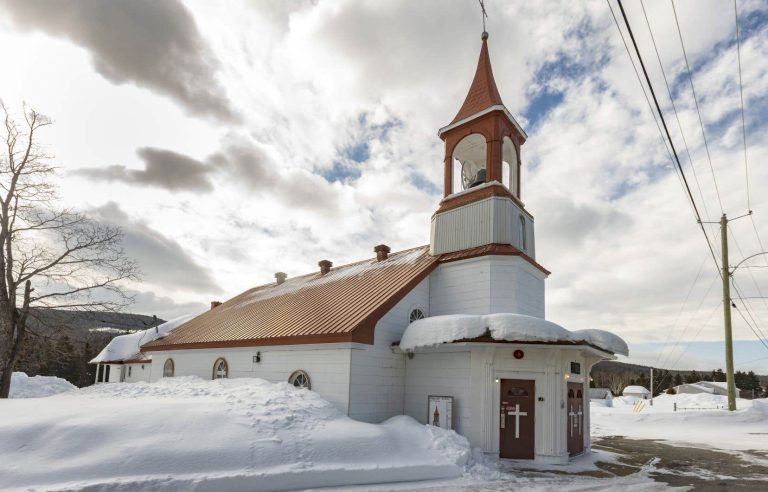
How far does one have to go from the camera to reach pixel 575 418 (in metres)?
14.6

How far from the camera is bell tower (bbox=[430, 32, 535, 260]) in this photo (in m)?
17.0

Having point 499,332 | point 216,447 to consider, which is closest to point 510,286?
point 499,332

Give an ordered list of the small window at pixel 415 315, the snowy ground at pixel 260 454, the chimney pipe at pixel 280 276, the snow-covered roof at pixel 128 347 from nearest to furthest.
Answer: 1. the snowy ground at pixel 260 454
2. the small window at pixel 415 315
3. the chimney pipe at pixel 280 276
4. the snow-covered roof at pixel 128 347

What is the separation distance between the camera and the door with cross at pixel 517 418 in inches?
526

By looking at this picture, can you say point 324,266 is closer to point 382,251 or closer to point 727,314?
point 382,251

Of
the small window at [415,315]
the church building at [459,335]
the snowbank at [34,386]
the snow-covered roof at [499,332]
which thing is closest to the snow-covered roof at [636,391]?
the church building at [459,335]

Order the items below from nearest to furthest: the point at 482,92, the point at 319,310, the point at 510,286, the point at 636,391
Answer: the point at 510,286
the point at 319,310
the point at 482,92
the point at 636,391

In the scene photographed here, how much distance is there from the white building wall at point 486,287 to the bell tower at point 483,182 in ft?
2.10

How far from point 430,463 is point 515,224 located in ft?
30.4

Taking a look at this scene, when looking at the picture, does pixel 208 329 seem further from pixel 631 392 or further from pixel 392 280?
pixel 631 392

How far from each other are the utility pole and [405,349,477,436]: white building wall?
17921 millimetres

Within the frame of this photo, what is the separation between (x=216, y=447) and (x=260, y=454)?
0.86 meters

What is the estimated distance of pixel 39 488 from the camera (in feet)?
24.6

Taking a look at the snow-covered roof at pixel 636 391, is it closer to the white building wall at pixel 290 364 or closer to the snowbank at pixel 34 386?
the white building wall at pixel 290 364
